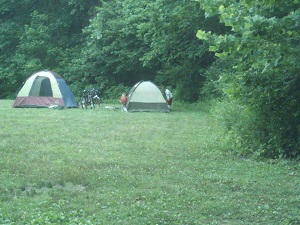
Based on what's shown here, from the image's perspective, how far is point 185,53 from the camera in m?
28.4

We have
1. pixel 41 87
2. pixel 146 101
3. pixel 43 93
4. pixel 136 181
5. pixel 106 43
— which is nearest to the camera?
pixel 136 181

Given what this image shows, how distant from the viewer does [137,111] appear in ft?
82.0

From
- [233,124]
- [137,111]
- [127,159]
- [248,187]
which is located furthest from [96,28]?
[248,187]

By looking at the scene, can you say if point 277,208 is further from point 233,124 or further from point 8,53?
point 8,53

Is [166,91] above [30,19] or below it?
below

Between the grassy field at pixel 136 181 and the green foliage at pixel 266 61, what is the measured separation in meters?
0.88

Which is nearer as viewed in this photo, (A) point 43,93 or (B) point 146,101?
(B) point 146,101

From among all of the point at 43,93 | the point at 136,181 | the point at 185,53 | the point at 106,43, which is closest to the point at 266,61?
the point at 136,181

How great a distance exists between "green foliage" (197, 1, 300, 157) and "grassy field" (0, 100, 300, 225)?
0.88 meters

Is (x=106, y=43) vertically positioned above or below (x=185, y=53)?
above

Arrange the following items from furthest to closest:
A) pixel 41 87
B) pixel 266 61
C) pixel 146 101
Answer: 1. pixel 41 87
2. pixel 146 101
3. pixel 266 61

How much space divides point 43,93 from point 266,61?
17.2 meters

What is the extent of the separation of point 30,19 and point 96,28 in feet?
28.8

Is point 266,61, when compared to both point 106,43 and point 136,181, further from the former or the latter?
point 106,43
